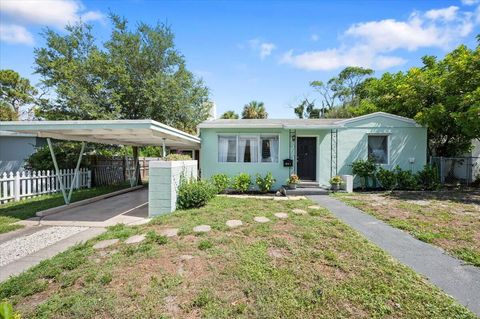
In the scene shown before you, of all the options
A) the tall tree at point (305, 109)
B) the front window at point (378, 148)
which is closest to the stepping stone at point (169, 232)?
the front window at point (378, 148)

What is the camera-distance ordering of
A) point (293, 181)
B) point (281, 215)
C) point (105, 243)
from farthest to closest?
point (293, 181) < point (281, 215) < point (105, 243)

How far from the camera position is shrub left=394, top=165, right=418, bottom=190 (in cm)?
1105

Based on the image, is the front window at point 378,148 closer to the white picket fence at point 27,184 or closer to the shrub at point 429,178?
the shrub at point 429,178

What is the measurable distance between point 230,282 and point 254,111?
2769cm

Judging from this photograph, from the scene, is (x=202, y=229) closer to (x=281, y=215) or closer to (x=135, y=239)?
(x=135, y=239)

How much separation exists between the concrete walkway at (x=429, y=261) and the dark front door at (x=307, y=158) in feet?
17.7

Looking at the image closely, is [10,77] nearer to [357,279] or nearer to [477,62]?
[357,279]

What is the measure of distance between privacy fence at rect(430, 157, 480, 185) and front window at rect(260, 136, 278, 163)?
27.5ft

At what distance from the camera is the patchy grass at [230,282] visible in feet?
9.41

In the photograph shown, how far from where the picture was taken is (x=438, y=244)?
4.79m

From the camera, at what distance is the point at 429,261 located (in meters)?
4.08

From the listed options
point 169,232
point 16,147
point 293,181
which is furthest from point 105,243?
point 16,147

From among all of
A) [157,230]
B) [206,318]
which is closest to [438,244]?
[206,318]

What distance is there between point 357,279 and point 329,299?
2.13 feet
